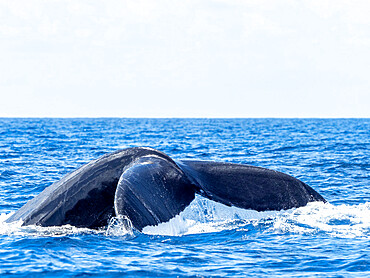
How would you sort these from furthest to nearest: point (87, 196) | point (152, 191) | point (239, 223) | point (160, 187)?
Answer: 1. point (239, 223)
2. point (87, 196)
3. point (160, 187)
4. point (152, 191)

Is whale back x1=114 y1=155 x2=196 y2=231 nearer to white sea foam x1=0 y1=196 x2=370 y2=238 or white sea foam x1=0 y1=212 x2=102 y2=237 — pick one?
white sea foam x1=0 y1=196 x2=370 y2=238

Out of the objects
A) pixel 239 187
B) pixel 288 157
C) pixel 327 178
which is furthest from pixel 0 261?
pixel 288 157

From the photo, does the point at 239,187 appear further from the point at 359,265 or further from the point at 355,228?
the point at 355,228

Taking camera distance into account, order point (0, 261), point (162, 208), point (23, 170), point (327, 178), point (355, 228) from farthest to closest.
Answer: point (23, 170) < point (327, 178) < point (355, 228) < point (0, 261) < point (162, 208)

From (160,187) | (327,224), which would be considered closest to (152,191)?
(160,187)

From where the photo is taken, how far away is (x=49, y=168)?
18.2 m

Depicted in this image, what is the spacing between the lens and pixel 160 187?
6.61 metres

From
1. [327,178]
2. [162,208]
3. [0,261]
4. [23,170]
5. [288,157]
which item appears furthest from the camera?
[288,157]

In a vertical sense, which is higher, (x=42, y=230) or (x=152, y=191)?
(x=152, y=191)

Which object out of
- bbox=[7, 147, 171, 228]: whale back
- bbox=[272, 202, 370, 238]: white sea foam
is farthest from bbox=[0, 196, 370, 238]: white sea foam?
bbox=[7, 147, 171, 228]: whale back

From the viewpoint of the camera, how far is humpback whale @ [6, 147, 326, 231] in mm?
6680

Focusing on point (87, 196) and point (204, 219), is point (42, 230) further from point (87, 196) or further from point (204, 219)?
point (204, 219)

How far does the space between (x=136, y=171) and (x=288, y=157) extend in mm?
16643

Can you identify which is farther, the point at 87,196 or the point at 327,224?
the point at 327,224
